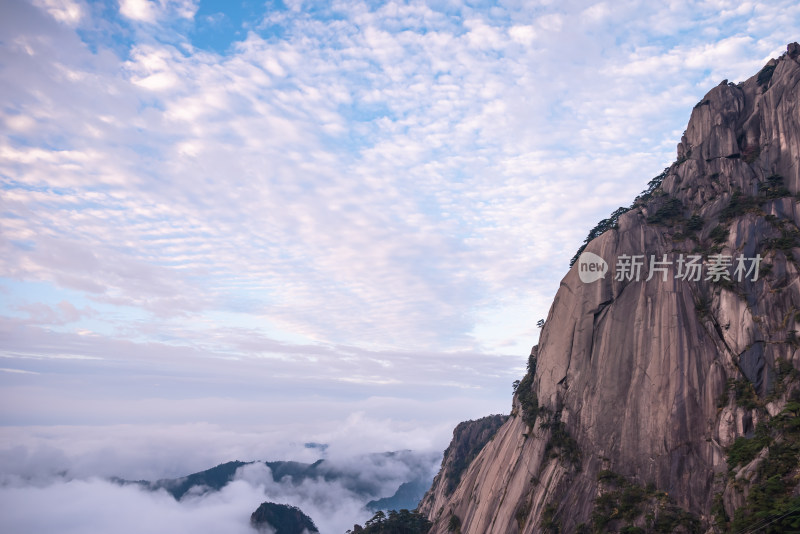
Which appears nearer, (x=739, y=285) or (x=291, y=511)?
(x=739, y=285)

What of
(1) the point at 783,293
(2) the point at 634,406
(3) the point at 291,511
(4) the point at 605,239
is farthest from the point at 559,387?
(3) the point at 291,511

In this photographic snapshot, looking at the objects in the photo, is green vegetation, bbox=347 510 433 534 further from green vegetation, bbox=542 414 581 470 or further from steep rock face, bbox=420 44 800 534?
green vegetation, bbox=542 414 581 470

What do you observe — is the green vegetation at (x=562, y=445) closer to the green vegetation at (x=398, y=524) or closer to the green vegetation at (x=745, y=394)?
the green vegetation at (x=745, y=394)

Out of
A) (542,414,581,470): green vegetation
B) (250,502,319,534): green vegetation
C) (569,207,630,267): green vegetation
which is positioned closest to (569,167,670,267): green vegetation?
(569,207,630,267): green vegetation

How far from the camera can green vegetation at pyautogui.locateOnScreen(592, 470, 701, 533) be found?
3934 cm

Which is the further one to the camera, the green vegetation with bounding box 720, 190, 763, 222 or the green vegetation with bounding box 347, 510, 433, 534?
the green vegetation with bounding box 347, 510, 433, 534

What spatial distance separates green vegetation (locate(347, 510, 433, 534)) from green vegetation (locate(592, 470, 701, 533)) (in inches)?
1494

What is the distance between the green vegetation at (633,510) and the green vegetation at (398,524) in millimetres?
37958

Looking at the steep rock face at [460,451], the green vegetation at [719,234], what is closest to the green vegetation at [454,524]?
the steep rock face at [460,451]

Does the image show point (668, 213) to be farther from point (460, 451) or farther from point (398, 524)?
point (460, 451)

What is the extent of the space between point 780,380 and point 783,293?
28.8ft

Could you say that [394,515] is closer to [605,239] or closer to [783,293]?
[605,239]

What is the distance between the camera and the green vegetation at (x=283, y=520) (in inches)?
5901

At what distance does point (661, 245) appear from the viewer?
54.8 metres
